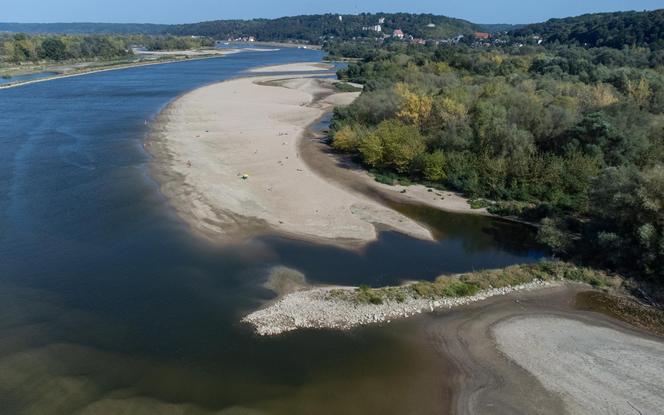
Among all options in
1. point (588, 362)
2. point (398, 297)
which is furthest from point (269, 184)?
point (588, 362)

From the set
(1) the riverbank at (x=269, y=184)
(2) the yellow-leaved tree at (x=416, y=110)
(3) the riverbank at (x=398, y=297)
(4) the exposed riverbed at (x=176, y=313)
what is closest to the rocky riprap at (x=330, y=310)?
(3) the riverbank at (x=398, y=297)

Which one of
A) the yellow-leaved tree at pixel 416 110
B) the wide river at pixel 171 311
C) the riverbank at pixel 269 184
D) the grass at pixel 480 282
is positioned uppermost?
the yellow-leaved tree at pixel 416 110

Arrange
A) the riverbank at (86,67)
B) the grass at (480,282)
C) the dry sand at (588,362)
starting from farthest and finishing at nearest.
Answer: the riverbank at (86,67)
the grass at (480,282)
the dry sand at (588,362)

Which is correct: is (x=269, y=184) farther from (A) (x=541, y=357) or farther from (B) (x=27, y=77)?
(B) (x=27, y=77)

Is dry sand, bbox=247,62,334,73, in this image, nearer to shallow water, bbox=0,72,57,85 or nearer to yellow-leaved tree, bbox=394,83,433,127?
shallow water, bbox=0,72,57,85

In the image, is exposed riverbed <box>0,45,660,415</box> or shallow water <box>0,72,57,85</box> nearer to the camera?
exposed riverbed <box>0,45,660,415</box>

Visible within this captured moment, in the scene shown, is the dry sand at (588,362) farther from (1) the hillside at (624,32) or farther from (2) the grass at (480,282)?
(1) the hillside at (624,32)

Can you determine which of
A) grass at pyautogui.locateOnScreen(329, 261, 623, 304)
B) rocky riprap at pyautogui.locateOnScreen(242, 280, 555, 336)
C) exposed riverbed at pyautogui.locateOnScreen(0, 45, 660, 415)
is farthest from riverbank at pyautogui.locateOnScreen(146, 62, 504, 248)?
rocky riprap at pyautogui.locateOnScreen(242, 280, 555, 336)
